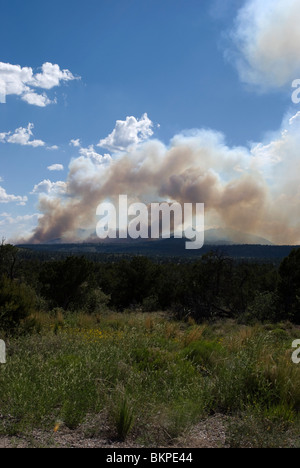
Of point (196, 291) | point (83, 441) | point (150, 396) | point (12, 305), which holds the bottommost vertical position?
point (196, 291)

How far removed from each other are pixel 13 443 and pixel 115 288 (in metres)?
33.7

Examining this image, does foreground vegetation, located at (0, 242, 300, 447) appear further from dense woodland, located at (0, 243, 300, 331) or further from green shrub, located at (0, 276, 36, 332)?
dense woodland, located at (0, 243, 300, 331)

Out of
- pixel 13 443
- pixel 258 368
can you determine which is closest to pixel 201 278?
pixel 258 368

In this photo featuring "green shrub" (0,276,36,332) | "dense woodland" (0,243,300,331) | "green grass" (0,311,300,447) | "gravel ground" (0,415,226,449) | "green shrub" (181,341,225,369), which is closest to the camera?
"gravel ground" (0,415,226,449)

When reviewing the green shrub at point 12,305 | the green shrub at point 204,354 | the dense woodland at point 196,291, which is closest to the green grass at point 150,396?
the green shrub at point 204,354

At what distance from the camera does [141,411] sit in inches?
203

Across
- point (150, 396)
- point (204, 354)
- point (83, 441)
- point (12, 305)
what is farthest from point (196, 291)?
point (83, 441)

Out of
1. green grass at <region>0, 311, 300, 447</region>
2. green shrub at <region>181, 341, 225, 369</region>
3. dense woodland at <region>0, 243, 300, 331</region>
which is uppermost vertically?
green grass at <region>0, 311, 300, 447</region>

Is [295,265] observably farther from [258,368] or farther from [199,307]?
[258,368]

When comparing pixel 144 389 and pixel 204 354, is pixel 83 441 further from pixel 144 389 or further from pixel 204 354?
pixel 204 354

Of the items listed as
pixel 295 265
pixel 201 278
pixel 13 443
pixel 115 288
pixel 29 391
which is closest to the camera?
pixel 13 443

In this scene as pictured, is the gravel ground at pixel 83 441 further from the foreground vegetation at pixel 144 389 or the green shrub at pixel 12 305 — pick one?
the green shrub at pixel 12 305

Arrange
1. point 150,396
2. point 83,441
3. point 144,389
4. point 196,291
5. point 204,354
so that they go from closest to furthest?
point 83,441 → point 150,396 → point 144,389 → point 204,354 → point 196,291

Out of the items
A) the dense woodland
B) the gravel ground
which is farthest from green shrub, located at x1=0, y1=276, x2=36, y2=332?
the dense woodland
